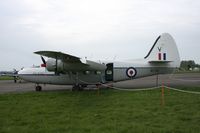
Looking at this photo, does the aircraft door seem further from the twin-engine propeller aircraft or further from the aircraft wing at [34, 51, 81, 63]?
the aircraft wing at [34, 51, 81, 63]

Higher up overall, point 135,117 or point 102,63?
point 102,63

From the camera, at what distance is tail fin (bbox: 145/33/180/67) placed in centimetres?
2316

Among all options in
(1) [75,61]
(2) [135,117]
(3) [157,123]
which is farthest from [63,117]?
(1) [75,61]

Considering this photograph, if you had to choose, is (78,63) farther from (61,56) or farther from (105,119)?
(105,119)

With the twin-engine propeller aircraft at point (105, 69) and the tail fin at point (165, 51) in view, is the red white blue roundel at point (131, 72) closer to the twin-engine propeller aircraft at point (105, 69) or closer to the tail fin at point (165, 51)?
the twin-engine propeller aircraft at point (105, 69)

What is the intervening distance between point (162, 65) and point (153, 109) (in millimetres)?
12236

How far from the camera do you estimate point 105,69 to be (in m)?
21.6

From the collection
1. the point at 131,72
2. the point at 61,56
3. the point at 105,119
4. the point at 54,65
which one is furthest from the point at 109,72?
the point at 105,119

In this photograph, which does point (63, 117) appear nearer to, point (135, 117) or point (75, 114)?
point (75, 114)

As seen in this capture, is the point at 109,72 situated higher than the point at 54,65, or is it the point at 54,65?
the point at 54,65

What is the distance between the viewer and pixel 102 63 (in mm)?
22312

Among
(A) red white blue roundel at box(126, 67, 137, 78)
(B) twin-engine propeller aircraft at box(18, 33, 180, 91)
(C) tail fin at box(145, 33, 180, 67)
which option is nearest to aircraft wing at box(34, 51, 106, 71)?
(B) twin-engine propeller aircraft at box(18, 33, 180, 91)

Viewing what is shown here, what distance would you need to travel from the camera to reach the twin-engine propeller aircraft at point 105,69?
21.2m

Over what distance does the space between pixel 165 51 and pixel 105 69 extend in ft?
18.1
